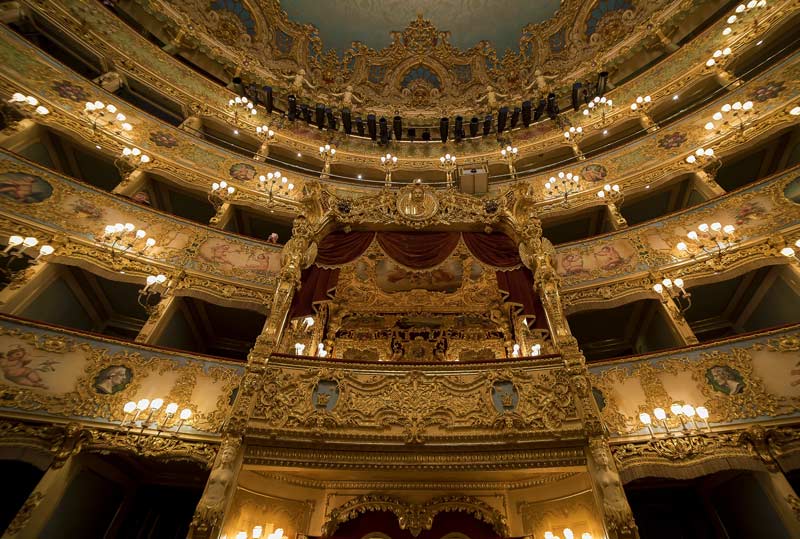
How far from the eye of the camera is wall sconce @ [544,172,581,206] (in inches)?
420

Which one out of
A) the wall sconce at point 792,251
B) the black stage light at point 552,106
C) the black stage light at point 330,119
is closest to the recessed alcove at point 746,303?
the wall sconce at point 792,251

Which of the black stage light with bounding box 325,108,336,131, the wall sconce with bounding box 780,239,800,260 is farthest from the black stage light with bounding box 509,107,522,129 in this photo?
the wall sconce with bounding box 780,239,800,260

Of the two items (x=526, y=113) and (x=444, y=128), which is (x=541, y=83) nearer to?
(x=526, y=113)

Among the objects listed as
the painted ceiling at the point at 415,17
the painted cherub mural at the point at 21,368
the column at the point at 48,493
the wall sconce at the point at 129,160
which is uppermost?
the painted ceiling at the point at 415,17

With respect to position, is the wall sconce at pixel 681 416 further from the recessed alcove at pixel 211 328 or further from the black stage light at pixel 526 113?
the black stage light at pixel 526 113

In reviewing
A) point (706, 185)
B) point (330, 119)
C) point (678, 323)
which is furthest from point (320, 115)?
point (678, 323)

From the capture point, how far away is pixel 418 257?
7145mm

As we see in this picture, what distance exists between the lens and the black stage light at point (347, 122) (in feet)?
47.1

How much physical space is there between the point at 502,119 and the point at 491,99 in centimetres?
251

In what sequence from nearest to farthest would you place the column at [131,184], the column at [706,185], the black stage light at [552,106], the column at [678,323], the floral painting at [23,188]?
the column at [678,323] → the floral painting at [23,188] → the column at [706,185] → the column at [131,184] → the black stage light at [552,106]

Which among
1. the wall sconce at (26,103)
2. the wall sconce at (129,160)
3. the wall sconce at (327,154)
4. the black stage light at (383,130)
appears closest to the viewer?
the wall sconce at (26,103)

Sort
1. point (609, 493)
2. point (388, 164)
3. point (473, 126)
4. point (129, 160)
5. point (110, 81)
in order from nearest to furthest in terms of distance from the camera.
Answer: point (609, 493), point (129, 160), point (110, 81), point (388, 164), point (473, 126)

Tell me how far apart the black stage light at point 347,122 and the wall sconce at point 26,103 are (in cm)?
920

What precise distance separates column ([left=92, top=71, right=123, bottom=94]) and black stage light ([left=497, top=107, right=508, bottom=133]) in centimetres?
1369
